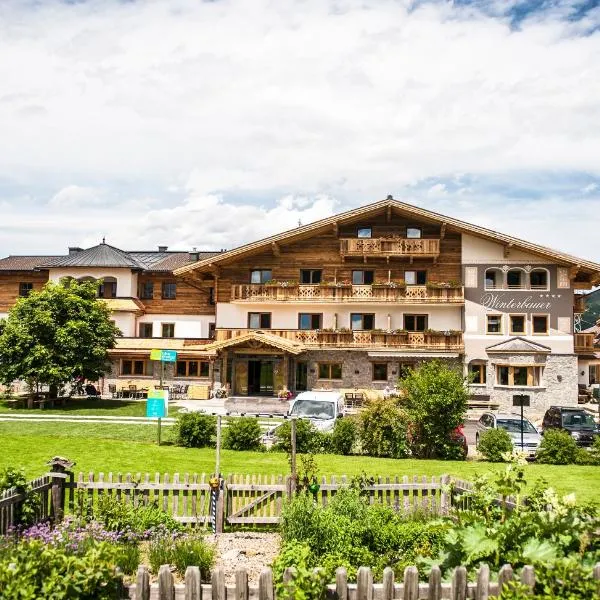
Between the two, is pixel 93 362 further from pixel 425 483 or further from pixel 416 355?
pixel 425 483

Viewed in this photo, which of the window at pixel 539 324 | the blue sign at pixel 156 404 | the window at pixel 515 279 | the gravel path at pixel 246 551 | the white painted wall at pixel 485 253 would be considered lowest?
the gravel path at pixel 246 551

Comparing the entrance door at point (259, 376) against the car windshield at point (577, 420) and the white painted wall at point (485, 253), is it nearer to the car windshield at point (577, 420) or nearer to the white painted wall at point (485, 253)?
the white painted wall at point (485, 253)

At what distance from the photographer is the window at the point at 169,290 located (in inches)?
1751

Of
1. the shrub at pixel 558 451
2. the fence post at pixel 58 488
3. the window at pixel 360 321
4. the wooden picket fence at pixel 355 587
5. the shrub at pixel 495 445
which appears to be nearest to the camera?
the wooden picket fence at pixel 355 587

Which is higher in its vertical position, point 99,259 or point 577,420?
point 99,259

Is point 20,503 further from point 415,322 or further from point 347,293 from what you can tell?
point 415,322

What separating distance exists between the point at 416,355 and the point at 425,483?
24.1m

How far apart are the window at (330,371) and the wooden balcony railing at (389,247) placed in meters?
6.79

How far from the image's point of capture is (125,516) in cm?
1087

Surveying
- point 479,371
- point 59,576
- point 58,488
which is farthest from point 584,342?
point 59,576

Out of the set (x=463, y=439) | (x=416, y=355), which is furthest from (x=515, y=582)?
(x=416, y=355)

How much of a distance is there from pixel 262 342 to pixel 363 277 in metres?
7.61

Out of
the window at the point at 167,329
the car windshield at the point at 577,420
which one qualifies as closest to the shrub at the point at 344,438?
the car windshield at the point at 577,420

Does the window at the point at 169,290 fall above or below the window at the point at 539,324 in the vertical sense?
above
